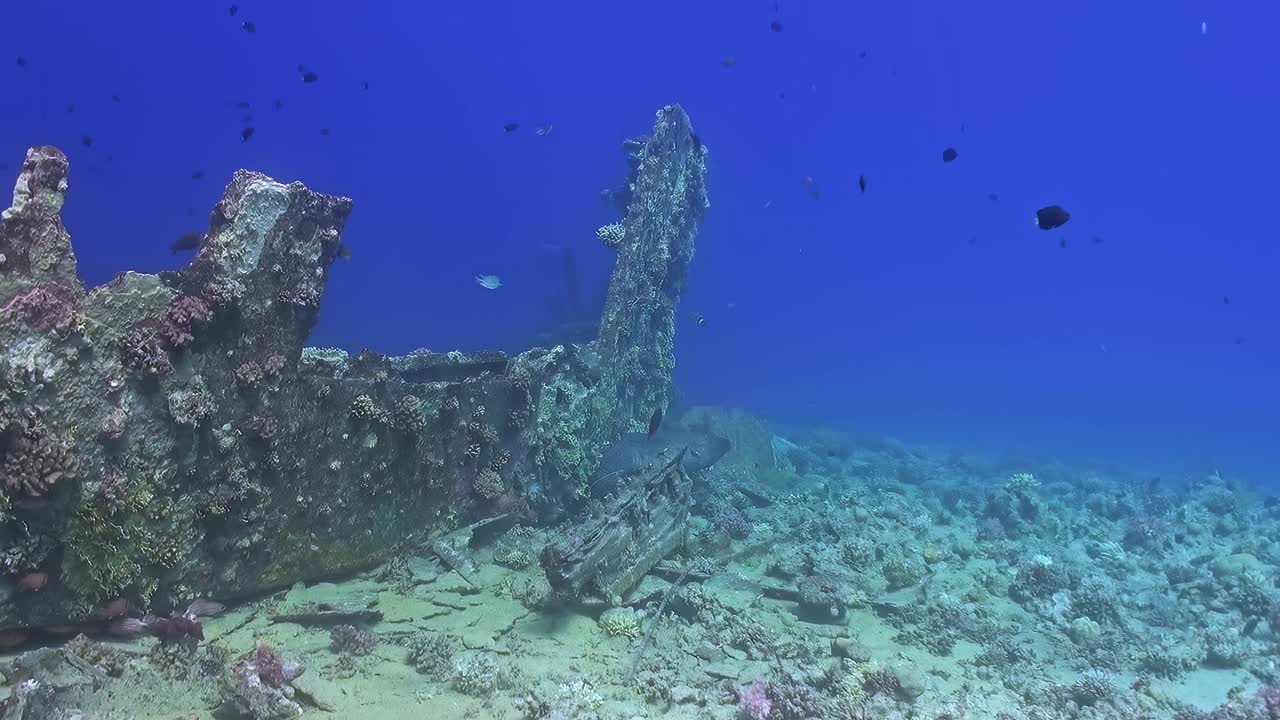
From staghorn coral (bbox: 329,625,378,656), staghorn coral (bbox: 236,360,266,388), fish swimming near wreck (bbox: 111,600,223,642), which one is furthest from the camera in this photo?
staghorn coral (bbox: 236,360,266,388)

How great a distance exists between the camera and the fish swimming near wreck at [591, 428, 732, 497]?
15.4m

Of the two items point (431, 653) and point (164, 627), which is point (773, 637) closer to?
point (431, 653)

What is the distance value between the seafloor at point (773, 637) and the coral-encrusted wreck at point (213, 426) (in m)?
0.85

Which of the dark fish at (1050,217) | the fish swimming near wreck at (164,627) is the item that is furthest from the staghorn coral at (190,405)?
the dark fish at (1050,217)

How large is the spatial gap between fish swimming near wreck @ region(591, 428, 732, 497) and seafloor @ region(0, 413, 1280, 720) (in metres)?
1.56

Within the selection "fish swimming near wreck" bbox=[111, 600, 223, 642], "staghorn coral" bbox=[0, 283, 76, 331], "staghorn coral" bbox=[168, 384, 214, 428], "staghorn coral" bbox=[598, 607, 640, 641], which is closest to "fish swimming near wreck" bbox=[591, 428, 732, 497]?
"staghorn coral" bbox=[598, 607, 640, 641]

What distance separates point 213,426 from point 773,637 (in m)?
8.86

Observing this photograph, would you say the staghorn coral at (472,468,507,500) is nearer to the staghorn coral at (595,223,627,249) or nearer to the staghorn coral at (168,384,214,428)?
the staghorn coral at (168,384,214,428)

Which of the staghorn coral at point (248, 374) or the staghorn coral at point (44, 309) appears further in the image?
the staghorn coral at point (248, 374)

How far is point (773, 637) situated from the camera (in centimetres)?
1066

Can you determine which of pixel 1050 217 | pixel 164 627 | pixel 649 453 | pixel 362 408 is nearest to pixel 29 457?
pixel 164 627

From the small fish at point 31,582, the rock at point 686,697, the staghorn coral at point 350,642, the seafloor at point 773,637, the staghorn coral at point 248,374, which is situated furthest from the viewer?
the staghorn coral at point 248,374

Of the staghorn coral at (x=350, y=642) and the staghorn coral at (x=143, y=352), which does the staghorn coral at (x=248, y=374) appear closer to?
the staghorn coral at (x=143, y=352)

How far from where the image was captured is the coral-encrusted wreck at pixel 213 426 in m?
7.10
